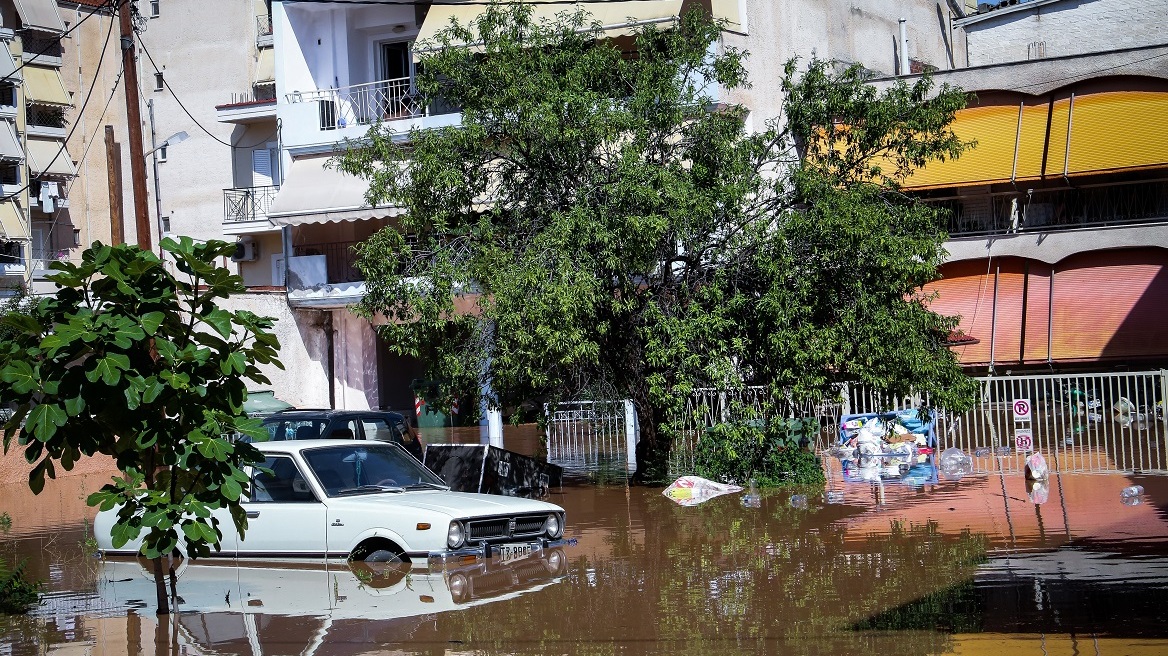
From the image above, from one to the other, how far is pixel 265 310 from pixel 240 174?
12.3 metres

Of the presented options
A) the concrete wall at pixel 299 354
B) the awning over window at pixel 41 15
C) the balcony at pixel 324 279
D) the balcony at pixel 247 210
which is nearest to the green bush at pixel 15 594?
the balcony at pixel 324 279

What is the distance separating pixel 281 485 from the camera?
1216 cm

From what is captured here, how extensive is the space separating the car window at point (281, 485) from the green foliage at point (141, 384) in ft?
9.51

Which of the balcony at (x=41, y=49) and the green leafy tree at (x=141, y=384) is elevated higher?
the balcony at (x=41, y=49)

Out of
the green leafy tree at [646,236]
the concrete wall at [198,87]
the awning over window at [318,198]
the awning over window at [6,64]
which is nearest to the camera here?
the green leafy tree at [646,236]

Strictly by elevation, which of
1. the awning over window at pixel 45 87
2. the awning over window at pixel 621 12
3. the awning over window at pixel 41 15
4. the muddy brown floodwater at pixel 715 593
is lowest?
the muddy brown floodwater at pixel 715 593

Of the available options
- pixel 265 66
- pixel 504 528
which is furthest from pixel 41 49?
pixel 504 528

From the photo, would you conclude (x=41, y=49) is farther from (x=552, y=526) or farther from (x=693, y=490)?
(x=552, y=526)

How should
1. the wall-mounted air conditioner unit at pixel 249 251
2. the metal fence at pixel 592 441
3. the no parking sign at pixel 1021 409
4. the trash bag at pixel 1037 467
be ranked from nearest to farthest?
the trash bag at pixel 1037 467
the no parking sign at pixel 1021 409
the metal fence at pixel 592 441
the wall-mounted air conditioner unit at pixel 249 251

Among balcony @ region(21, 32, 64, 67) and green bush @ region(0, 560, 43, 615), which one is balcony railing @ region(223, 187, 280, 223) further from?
green bush @ region(0, 560, 43, 615)

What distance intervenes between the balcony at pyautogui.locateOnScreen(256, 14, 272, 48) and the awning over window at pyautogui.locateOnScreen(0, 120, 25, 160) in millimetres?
8939

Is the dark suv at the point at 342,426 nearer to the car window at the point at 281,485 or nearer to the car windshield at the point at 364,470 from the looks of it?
the car windshield at the point at 364,470

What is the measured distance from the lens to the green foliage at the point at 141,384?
332 inches

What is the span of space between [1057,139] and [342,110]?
17.3 metres
